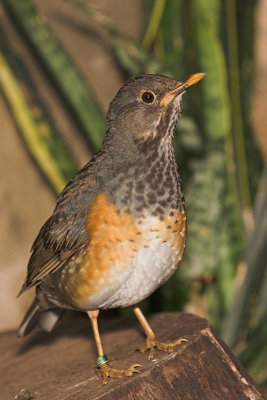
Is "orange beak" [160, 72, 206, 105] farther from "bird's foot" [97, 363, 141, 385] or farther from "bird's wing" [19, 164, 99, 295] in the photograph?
"bird's foot" [97, 363, 141, 385]

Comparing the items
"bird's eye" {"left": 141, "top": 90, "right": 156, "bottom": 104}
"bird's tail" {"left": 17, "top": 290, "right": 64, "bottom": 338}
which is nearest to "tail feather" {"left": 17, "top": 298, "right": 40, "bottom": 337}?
"bird's tail" {"left": 17, "top": 290, "right": 64, "bottom": 338}

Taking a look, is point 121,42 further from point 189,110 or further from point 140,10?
point 140,10

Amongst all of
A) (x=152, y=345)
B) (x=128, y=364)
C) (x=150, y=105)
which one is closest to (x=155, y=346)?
(x=152, y=345)

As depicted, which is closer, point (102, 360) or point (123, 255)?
point (123, 255)

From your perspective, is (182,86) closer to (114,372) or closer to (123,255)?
(123,255)

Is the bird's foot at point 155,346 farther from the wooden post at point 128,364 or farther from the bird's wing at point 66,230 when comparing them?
the bird's wing at point 66,230

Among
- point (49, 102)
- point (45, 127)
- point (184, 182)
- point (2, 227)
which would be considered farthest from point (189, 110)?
point (2, 227)
